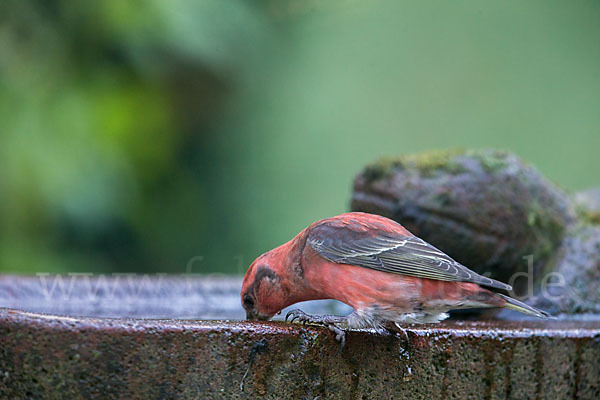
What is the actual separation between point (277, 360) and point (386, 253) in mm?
773

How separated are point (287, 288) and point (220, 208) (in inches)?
189

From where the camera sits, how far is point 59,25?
6.06 metres

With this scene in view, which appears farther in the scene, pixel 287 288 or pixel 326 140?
pixel 326 140

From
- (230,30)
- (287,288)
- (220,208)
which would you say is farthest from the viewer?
(220,208)

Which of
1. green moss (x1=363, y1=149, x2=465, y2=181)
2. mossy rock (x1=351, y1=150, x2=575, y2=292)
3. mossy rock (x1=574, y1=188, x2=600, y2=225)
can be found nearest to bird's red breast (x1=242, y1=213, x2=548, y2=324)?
mossy rock (x1=351, y1=150, x2=575, y2=292)

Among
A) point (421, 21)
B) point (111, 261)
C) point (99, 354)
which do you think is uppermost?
point (421, 21)

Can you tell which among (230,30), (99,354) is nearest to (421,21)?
(230,30)

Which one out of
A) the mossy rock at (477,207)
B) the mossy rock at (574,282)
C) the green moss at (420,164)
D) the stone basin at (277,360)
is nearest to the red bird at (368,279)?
the stone basin at (277,360)

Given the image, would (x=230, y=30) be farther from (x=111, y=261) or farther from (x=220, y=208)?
(x=111, y=261)

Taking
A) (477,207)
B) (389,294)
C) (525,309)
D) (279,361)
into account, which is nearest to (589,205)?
(477,207)

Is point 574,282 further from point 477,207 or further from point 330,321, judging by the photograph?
point 330,321

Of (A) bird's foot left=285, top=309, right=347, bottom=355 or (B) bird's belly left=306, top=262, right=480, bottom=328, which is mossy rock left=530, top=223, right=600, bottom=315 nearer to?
(B) bird's belly left=306, top=262, right=480, bottom=328

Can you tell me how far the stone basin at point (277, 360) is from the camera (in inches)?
84.1

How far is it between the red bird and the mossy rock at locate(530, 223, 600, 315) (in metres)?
1.43
